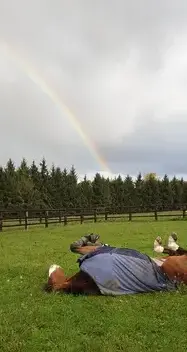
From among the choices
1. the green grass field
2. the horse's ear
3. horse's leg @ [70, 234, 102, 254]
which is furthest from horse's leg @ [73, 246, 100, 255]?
the green grass field

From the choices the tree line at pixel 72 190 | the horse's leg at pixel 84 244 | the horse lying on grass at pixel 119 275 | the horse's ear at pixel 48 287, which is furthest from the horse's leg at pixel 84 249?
the tree line at pixel 72 190

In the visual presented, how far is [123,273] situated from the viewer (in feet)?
31.3

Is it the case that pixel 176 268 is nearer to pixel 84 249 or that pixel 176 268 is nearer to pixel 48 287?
pixel 84 249

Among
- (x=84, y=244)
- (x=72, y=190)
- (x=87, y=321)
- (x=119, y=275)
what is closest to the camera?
(x=87, y=321)

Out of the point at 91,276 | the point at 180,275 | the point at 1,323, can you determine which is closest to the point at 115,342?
the point at 1,323

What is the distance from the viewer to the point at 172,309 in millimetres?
8312

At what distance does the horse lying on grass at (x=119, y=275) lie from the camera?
9.50 meters

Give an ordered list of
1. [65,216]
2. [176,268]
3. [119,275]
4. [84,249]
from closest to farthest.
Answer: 1. [119,275]
2. [176,268]
3. [84,249]
4. [65,216]

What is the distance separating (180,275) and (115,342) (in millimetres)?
3654

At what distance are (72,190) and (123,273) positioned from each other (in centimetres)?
7622

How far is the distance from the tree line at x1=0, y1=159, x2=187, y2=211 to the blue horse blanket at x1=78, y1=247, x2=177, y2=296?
1967 inches

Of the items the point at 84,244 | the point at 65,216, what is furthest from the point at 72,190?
the point at 84,244

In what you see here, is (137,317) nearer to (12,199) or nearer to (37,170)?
(12,199)

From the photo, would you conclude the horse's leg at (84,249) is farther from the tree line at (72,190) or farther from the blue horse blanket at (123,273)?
the tree line at (72,190)
